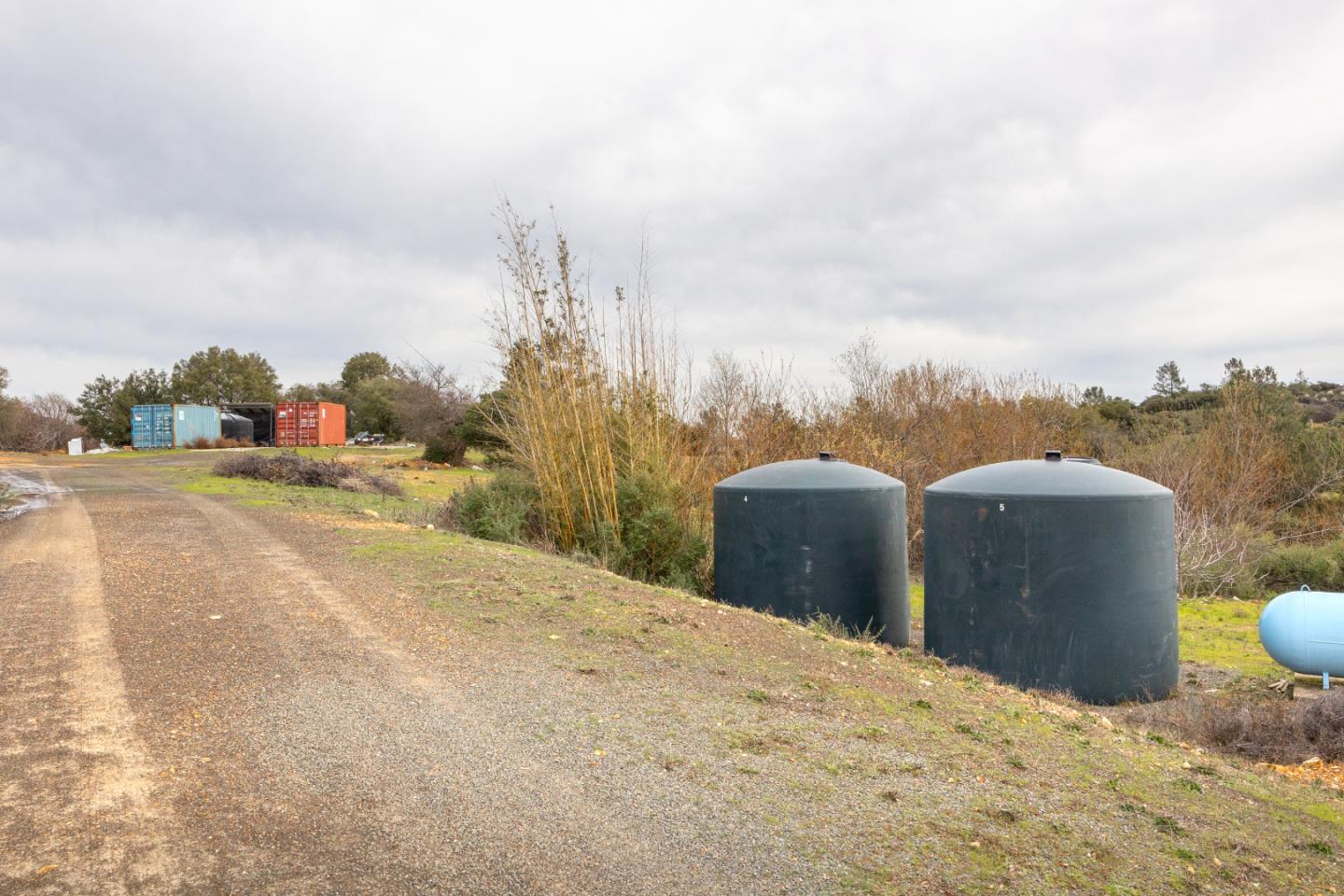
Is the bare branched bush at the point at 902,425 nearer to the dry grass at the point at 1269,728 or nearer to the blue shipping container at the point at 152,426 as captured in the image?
the dry grass at the point at 1269,728

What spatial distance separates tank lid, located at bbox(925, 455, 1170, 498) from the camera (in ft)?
23.1

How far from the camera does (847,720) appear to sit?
4668mm

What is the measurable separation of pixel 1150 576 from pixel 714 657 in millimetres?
3899

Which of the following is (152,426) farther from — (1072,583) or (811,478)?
(1072,583)

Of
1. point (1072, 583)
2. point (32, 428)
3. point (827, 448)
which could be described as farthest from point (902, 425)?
point (32, 428)

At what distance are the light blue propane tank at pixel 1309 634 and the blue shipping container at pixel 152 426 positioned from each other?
39.2 m

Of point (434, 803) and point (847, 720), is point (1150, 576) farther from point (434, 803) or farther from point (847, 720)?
point (434, 803)

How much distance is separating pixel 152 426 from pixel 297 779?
39.1 metres

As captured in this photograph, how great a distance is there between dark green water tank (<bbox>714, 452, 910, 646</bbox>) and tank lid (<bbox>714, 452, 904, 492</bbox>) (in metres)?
0.01

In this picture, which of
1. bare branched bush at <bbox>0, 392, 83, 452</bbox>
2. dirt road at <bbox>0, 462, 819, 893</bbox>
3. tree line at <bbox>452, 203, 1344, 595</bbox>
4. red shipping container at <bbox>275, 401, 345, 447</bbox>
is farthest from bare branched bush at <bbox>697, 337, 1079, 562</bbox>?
bare branched bush at <bbox>0, 392, 83, 452</bbox>

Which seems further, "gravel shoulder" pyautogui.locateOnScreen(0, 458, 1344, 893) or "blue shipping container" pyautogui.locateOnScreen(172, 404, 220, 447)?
"blue shipping container" pyautogui.locateOnScreen(172, 404, 220, 447)

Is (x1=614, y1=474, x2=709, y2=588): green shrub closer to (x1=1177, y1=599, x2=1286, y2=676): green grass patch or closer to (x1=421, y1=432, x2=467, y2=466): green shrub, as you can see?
(x1=1177, y1=599, x2=1286, y2=676): green grass patch

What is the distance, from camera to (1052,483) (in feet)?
23.6

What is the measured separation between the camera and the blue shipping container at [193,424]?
119 ft
